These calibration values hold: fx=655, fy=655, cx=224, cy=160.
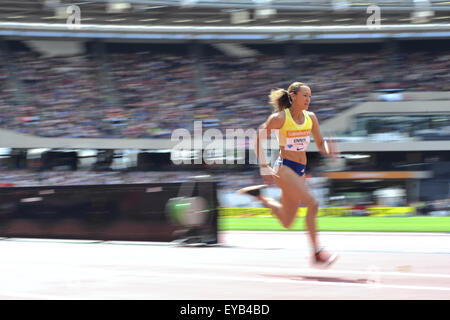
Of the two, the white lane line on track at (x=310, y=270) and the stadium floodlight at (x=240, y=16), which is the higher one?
the stadium floodlight at (x=240, y=16)

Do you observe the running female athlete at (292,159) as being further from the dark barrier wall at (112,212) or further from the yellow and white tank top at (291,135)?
the dark barrier wall at (112,212)

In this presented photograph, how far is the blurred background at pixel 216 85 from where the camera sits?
33.2 metres

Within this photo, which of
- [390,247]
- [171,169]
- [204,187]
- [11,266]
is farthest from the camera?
[171,169]

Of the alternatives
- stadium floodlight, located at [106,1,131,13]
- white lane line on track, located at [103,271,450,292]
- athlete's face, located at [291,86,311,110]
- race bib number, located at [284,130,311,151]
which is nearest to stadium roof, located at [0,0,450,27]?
stadium floodlight, located at [106,1,131,13]

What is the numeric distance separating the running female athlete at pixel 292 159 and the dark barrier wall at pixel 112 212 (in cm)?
345

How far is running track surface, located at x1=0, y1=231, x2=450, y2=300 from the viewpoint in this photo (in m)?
4.91

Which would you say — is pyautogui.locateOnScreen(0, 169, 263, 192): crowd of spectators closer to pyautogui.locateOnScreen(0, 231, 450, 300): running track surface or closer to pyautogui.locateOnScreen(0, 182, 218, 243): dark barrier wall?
pyautogui.locateOnScreen(0, 182, 218, 243): dark barrier wall

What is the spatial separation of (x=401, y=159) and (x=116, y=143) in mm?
14855

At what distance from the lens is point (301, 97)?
6699mm

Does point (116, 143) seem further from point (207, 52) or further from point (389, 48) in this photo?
point (389, 48)

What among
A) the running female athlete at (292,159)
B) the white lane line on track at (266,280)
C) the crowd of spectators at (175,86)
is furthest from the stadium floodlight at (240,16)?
the white lane line on track at (266,280)

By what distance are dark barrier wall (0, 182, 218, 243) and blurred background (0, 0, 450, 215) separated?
19.3 m

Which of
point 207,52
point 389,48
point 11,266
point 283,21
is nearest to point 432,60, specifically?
point 389,48

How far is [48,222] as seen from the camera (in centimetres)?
1153
